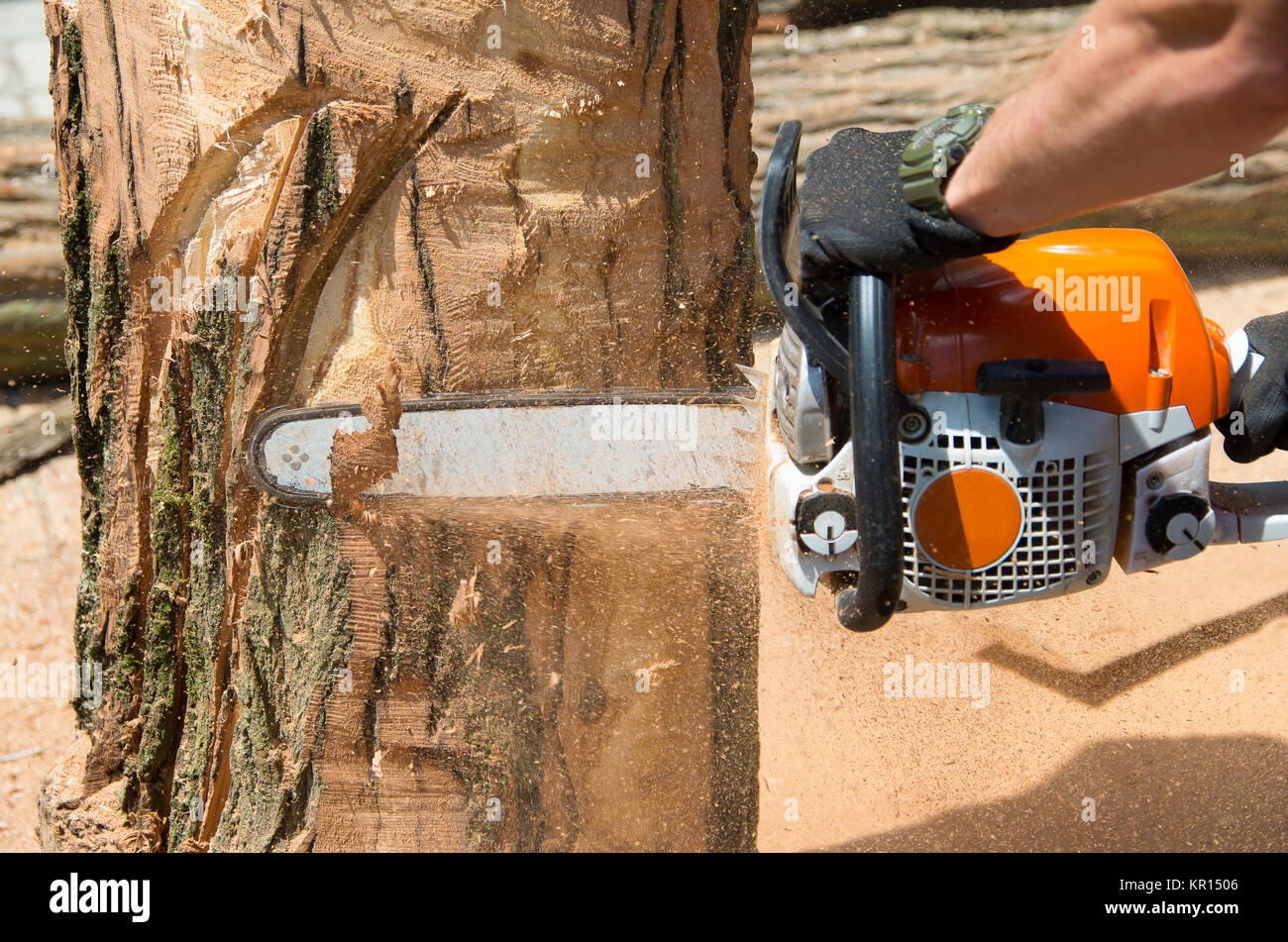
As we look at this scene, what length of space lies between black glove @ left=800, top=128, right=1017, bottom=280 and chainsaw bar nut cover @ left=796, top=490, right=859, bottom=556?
30cm

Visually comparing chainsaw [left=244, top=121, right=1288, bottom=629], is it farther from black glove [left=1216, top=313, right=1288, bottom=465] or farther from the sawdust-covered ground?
the sawdust-covered ground

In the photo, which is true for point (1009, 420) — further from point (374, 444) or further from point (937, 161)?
point (374, 444)

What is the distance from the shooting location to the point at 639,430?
4.36 feet

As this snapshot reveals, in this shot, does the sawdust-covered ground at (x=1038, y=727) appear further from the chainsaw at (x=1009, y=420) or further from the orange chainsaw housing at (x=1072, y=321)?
the orange chainsaw housing at (x=1072, y=321)

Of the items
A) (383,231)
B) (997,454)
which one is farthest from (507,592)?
(997,454)

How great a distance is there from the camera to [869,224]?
98 cm

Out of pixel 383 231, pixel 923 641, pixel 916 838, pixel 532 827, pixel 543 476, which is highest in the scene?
pixel 383 231

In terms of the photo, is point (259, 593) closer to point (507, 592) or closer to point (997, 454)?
point (507, 592)

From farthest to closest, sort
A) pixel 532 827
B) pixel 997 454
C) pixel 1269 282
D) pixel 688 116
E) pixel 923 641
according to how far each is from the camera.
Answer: pixel 1269 282 < pixel 923 641 < pixel 532 827 < pixel 688 116 < pixel 997 454

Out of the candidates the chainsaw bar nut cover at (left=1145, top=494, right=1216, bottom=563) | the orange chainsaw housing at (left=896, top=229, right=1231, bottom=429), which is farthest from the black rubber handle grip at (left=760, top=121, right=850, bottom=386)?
the chainsaw bar nut cover at (left=1145, top=494, right=1216, bottom=563)

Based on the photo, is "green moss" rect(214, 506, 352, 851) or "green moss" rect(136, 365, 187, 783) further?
"green moss" rect(136, 365, 187, 783)

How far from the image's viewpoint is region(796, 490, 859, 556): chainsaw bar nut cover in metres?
1.15

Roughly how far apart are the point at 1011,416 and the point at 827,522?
0.27 metres

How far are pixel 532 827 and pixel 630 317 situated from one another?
3.06 ft
